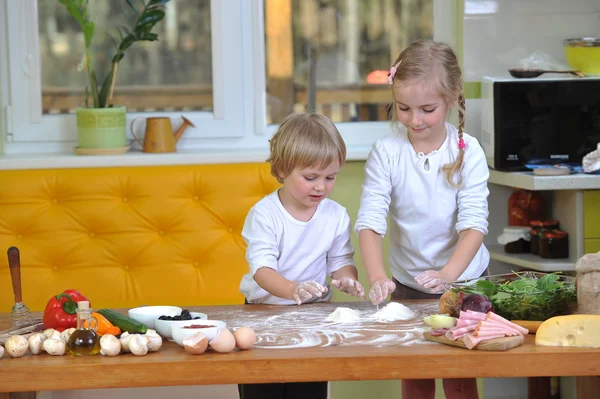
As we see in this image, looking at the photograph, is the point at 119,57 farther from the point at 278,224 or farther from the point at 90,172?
the point at 278,224

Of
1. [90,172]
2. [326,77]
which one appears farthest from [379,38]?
[90,172]

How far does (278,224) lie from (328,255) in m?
0.18

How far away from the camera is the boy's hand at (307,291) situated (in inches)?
84.6

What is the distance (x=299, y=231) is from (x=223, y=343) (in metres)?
0.73

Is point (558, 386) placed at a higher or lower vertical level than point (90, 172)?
lower

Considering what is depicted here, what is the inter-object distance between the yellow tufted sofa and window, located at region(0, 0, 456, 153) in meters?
0.41

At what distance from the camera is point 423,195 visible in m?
2.51

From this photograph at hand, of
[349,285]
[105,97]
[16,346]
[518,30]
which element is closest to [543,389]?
[518,30]

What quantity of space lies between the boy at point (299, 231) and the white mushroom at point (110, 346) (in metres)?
0.51

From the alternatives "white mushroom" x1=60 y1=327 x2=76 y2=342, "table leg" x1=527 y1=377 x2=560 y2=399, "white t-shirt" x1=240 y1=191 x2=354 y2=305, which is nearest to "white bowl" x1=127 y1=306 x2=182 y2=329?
"white mushroom" x1=60 y1=327 x2=76 y2=342

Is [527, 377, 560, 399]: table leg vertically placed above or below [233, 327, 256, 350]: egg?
below

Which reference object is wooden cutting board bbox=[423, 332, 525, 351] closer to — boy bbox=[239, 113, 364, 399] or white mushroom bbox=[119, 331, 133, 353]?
boy bbox=[239, 113, 364, 399]

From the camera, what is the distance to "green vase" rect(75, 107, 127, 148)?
349 centimetres

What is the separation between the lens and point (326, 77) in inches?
150
